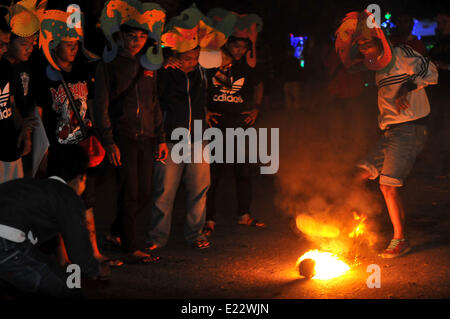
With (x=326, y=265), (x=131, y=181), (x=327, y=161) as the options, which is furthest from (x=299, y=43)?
(x=326, y=265)

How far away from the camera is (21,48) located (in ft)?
17.4

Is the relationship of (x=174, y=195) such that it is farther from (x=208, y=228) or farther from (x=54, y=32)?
(x=54, y=32)

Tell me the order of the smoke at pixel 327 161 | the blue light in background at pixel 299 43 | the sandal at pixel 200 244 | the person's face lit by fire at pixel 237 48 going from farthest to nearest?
the blue light in background at pixel 299 43, the person's face lit by fire at pixel 237 48, the smoke at pixel 327 161, the sandal at pixel 200 244

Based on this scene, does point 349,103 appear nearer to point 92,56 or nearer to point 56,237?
point 92,56

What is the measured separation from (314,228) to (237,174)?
1.42 m

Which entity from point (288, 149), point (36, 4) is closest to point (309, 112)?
point (288, 149)

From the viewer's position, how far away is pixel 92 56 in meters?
5.76

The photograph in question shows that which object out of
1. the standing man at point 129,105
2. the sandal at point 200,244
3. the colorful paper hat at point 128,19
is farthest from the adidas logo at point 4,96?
the sandal at point 200,244

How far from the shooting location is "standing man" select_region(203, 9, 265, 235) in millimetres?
6852

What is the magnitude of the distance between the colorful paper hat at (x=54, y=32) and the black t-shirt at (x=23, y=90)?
250 mm

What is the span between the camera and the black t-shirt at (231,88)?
6922mm

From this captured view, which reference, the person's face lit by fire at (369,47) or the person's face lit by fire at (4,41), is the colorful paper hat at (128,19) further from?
the person's face lit by fire at (369,47)

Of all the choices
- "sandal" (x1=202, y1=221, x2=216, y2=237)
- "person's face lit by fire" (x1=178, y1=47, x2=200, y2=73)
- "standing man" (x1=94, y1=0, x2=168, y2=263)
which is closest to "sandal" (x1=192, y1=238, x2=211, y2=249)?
"sandal" (x1=202, y1=221, x2=216, y2=237)

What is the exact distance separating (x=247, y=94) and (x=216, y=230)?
1709mm
